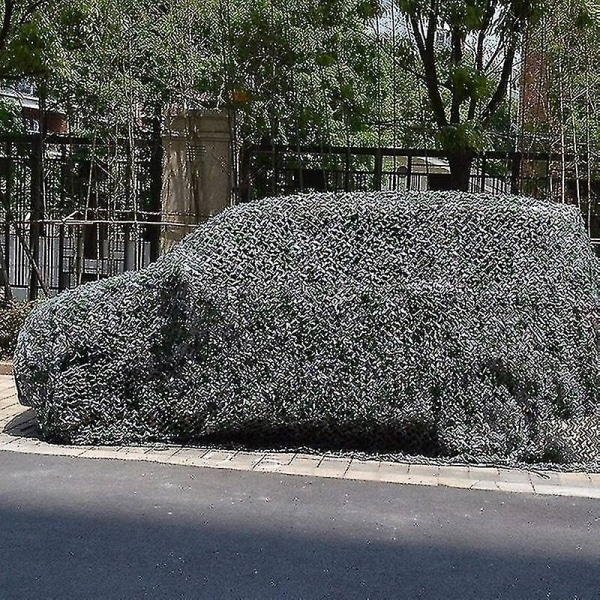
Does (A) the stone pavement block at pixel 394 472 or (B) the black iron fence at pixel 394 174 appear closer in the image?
(A) the stone pavement block at pixel 394 472

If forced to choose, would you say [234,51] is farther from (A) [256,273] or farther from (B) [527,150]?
(A) [256,273]

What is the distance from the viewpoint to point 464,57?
11.6 meters

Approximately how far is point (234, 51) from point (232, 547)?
8.38 m

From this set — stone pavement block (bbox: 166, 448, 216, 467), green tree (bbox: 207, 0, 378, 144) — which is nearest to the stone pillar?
green tree (bbox: 207, 0, 378, 144)

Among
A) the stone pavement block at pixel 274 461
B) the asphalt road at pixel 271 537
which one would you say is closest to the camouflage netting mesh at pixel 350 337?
the stone pavement block at pixel 274 461

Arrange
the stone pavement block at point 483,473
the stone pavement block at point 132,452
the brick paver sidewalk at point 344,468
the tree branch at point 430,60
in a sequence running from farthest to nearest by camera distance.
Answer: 1. the tree branch at point 430,60
2. the stone pavement block at point 132,452
3. the stone pavement block at point 483,473
4. the brick paver sidewalk at point 344,468

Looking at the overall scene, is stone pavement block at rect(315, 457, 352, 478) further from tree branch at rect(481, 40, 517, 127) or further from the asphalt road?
tree branch at rect(481, 40, 517, 127)

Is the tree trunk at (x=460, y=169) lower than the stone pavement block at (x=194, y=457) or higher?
higher

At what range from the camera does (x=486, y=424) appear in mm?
6648

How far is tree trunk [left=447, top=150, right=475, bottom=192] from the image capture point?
37.8 feet

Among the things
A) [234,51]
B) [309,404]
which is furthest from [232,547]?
[234,51]

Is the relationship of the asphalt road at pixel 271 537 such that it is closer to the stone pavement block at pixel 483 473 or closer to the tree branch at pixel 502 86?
the stone pavement block at pixel 483 473

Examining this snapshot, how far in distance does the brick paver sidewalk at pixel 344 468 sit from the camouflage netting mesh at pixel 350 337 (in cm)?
17

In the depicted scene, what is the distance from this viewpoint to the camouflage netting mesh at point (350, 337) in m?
6.62
